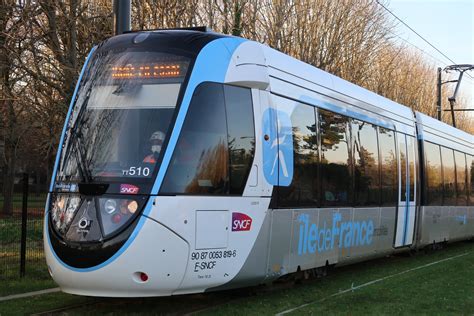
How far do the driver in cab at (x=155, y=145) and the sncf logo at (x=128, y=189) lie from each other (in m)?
0.37

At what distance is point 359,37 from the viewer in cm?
2592

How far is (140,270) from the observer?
277 inches

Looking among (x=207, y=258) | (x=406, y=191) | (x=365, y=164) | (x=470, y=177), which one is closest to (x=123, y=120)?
(x=207, y=258)

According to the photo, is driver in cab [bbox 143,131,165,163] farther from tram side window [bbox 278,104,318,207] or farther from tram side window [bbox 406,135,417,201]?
tram side window [bbox 406,135,417,201]

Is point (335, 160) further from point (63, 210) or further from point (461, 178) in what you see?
point (461, 178)

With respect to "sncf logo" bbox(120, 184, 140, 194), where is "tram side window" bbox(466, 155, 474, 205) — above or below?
above

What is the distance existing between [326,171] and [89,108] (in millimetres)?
4211

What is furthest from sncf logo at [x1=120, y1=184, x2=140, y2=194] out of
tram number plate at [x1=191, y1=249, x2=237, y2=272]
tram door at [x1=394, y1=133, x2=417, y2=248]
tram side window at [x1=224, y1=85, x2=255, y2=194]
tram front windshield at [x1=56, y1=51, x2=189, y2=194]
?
tram door at [x1=394, y1=133, x2=417, y2=248]

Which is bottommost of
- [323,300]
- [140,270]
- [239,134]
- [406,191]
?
[323,300]

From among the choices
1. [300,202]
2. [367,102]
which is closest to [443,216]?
[367,102]

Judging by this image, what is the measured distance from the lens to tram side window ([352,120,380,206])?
11.5 meters

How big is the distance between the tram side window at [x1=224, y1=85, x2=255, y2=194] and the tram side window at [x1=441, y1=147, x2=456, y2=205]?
10582 millimetres

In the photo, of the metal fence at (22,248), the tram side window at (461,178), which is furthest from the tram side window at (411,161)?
the metal fence at (22,248)

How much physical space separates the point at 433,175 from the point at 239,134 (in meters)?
9.68
